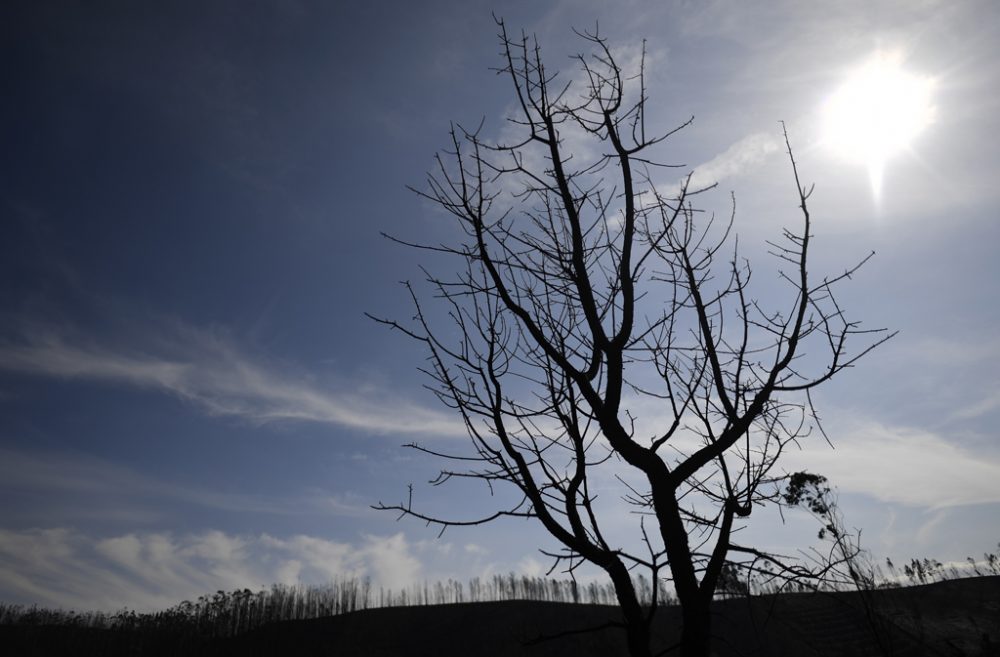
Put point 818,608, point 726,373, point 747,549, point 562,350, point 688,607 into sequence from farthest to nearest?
point 818,608, point 726,373, point 562,350, point 747,549, point 688,607

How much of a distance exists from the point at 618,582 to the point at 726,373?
1.11 m

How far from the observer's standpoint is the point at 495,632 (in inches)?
1107

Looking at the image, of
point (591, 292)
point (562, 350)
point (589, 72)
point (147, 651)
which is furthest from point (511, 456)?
point (147, 651)

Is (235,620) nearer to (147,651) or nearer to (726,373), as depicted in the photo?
(147,651)

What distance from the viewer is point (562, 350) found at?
2379mm

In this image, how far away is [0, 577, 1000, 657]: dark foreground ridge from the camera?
21.3 metres

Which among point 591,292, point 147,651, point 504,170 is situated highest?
point 504,170

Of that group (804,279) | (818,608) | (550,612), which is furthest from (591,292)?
(550,612)

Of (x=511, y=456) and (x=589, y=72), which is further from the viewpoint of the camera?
(x=589, y=72)

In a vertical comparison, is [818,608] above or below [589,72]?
below

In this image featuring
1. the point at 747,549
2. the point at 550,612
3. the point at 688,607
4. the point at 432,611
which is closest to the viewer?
the point at 688,607

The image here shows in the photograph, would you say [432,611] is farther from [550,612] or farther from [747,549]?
[747,549]

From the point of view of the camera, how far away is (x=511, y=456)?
2.17 meters

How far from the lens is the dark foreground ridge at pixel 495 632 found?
70.0ft
